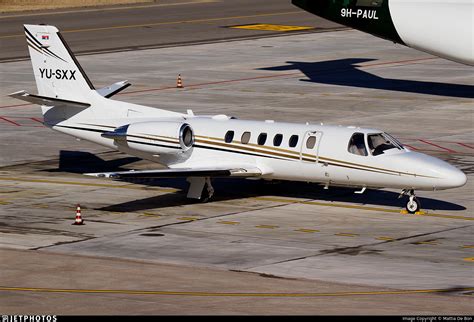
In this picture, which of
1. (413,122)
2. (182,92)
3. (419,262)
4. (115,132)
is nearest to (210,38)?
(182,92)

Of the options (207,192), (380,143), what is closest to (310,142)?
(380,143)

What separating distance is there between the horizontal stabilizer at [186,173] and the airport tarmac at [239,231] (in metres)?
1.05

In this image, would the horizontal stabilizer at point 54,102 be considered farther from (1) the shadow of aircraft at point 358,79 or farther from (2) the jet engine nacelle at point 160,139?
(1) the shadow of aircraft at point 358,79

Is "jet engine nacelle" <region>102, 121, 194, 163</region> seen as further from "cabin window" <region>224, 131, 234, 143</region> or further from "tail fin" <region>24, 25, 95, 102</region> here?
"tail fin" <region>24, 25, 95, 102</region>

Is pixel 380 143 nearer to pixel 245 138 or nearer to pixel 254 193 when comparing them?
pixel 245 138

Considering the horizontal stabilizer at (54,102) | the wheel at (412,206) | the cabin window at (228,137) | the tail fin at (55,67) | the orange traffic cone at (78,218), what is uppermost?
the tail fin at (55,67)

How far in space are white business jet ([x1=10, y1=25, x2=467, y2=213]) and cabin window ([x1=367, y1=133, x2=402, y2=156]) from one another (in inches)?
1.3

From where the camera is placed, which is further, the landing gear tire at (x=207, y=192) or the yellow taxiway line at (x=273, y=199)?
the landing gear tire at (x=207, y=192)

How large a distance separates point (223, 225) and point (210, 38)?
2048 inches

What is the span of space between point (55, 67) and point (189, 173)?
26.8 feet

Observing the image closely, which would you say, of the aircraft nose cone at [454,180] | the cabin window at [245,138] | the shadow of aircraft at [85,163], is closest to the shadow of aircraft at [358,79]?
the shadow of aircraft at [85,163]

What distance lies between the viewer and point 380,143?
38781 mm

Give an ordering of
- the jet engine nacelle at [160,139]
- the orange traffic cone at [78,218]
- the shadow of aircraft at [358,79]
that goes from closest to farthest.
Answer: the orange traffic cone at [78,218], the jet engine nacelle at [160,139], the shadow of aircraft at [358,79]

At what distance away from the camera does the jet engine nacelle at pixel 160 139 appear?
40.8m
